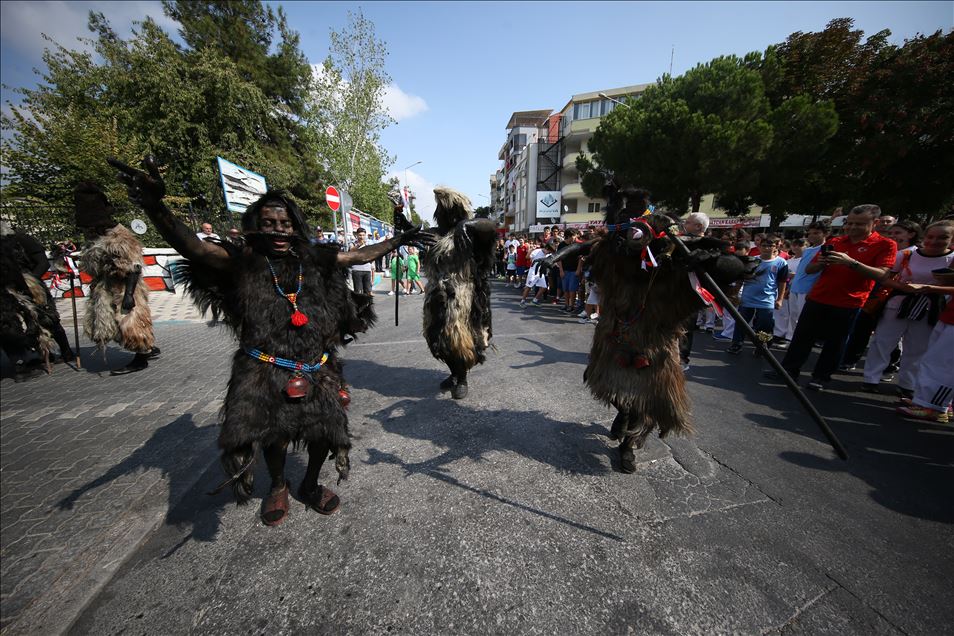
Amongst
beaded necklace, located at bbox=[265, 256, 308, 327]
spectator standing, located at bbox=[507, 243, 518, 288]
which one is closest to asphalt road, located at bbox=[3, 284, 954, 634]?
beaded necklace, located at bbox=[265, 256, 308, 327]

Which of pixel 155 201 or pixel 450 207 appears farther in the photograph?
pixel 450 207

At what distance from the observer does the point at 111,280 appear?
485cm

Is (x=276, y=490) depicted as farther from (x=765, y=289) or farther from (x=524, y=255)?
(x=524, y=255)

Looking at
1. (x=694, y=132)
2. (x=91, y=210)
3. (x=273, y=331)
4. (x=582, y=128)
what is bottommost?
(x=273, y=331)

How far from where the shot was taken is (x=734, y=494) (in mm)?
2590

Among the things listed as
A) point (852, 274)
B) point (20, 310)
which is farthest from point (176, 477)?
point (852, 274)

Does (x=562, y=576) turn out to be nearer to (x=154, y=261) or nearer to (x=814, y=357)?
(x=814, y=357)

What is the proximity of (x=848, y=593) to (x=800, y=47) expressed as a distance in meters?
28.2

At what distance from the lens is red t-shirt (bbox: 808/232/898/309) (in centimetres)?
388

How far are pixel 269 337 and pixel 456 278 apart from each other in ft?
6.93

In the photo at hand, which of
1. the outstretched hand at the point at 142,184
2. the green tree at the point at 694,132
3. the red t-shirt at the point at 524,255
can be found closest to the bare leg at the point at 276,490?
the outstretched hand at the point at 142,184

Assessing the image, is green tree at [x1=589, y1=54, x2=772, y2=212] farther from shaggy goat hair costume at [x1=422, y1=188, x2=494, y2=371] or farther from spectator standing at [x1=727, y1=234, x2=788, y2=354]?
shaggy goat hair costume at [x1=422, y1=188, x2=494, y2=371]

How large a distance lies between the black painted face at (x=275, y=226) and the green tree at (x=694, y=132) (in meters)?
19.8

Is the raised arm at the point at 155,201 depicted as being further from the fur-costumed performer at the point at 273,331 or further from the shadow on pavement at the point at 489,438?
the shadow on pavement at the point at 489,438
